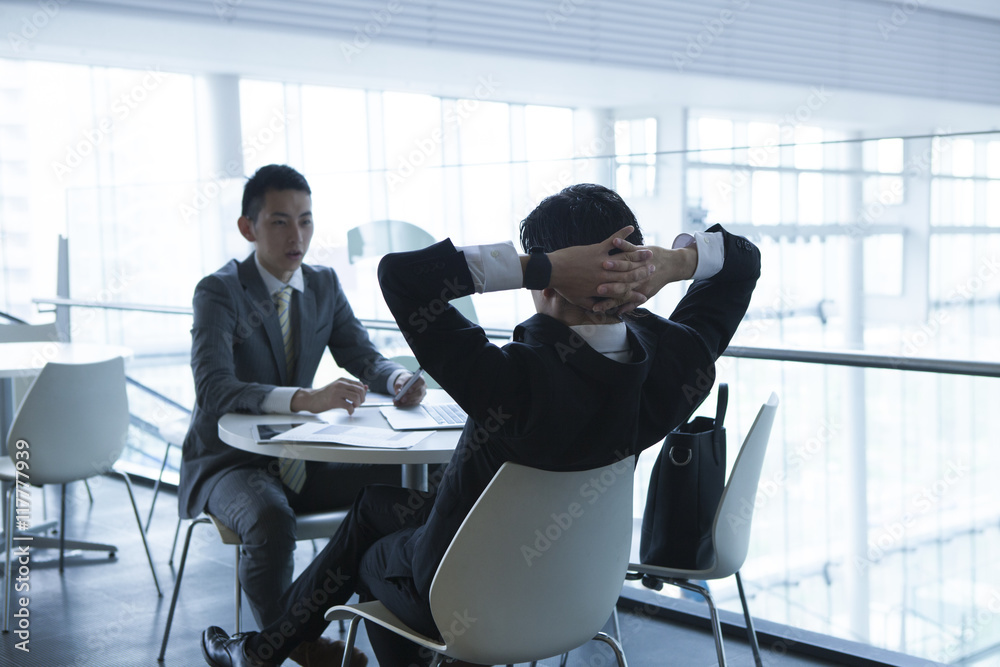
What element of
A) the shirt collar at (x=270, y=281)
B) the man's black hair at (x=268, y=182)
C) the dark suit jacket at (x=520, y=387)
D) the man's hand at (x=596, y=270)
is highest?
the man's black hair at (x=268, y=182)

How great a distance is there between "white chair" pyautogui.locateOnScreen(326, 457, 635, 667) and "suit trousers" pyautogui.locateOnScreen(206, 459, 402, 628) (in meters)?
0.81

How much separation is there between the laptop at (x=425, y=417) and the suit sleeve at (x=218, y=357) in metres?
0.34

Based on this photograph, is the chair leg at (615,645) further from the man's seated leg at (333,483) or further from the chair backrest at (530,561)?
the man's seated leg at (333,483)

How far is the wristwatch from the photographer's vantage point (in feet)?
4.21

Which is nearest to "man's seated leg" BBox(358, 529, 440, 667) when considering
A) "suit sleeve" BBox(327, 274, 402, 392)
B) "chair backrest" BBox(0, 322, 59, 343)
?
"suit sleeve" BBox(327, 274, 402, 392)

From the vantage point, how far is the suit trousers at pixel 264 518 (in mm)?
2123

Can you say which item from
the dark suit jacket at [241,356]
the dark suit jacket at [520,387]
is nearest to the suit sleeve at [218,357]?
the dark suit jacket at [241,356]

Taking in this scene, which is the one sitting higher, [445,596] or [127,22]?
[127,22]

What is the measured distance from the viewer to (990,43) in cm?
828

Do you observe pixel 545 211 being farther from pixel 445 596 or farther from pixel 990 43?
pixel 990 43

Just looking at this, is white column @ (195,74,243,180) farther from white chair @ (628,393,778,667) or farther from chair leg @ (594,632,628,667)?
chair leg @ (594,632,628,667)

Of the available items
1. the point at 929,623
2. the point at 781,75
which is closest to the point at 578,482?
the point at 929,623

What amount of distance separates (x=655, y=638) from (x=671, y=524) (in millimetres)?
908

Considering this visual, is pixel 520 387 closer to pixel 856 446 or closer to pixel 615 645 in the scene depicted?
pixel 615 645
